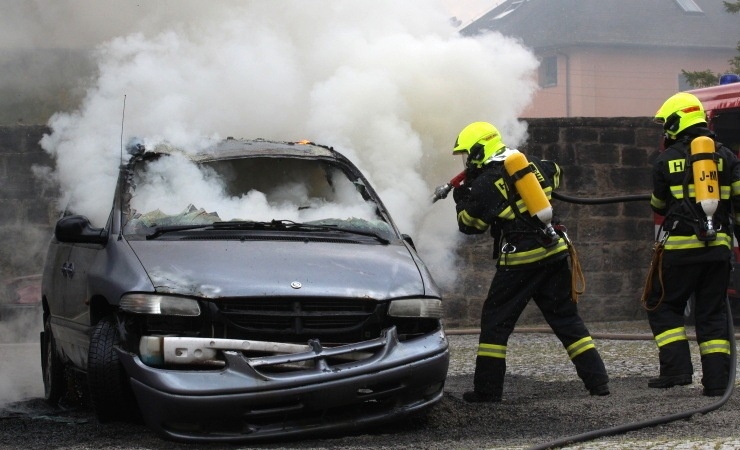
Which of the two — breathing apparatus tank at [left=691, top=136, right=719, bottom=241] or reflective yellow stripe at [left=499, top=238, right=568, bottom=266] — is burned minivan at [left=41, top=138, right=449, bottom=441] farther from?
breathing apparatus tank at [left=691, top=136, right=719, bottom=241]

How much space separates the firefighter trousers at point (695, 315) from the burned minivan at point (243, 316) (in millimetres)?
1707

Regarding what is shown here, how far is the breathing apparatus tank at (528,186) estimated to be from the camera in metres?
7.01

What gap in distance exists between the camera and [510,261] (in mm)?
7172

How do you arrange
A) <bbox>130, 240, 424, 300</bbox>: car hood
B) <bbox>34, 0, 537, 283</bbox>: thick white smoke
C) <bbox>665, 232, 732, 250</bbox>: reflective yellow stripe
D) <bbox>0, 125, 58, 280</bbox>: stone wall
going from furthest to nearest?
<bbox>0, 125, 58, 280</bbox>: stone wall < <bbox>34, 0, 537, 283</bbox>: thick white smoke < <bbox>665, 232, 732, 250</bbox>: reflective yellow stripe < <bbox>130, 240, 424, 300</bbox>: car hood

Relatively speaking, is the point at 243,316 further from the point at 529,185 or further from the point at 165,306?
the point at 529,185

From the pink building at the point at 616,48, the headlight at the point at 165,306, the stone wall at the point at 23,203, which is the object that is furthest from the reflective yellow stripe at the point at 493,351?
the pink building at the point at 616,48

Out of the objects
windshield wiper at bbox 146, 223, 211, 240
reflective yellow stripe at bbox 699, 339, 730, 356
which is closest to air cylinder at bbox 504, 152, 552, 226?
reflective yellow stripe at bbox 699, 339, 730, 356

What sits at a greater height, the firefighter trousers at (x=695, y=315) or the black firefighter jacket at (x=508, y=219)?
the black firefighter jacket at (x=508, y=219)

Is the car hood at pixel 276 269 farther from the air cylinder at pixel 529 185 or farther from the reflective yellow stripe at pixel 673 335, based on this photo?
the reflective yellow stripe at pixel 673 335

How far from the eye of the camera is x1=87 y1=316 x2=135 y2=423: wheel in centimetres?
580

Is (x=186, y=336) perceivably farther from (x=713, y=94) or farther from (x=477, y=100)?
(x=713, y=94)

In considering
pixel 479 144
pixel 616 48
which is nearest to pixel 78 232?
pixel 479 144

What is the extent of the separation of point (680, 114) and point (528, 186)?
101 cm

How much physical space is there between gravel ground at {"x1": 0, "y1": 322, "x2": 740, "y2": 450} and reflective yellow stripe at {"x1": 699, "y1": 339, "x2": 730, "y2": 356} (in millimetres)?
256
